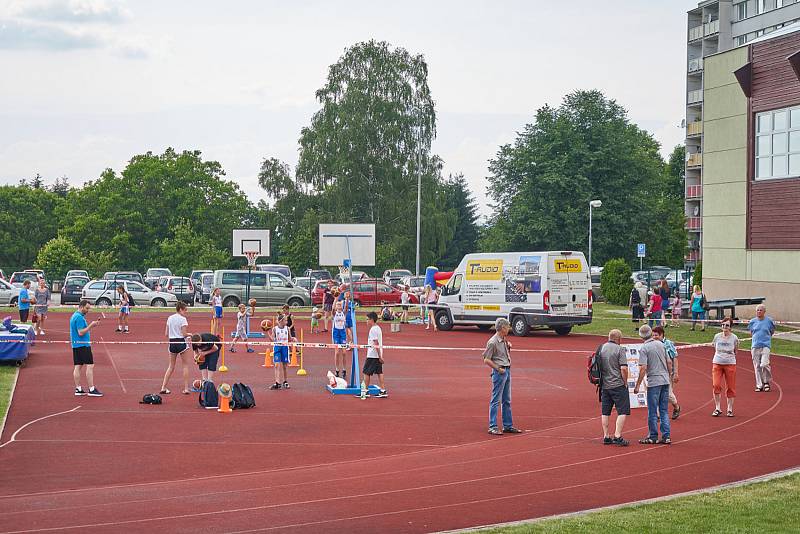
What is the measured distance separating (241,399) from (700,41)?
260 ft

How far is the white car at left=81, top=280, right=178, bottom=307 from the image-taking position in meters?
51.8

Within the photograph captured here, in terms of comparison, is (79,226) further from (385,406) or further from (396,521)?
(396,521)

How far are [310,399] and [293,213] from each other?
5640 centimetres

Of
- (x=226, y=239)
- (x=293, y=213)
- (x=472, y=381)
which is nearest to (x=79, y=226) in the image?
(x=226, y=239)

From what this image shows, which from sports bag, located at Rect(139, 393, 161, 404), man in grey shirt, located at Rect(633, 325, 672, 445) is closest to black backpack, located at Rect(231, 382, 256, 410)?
sports bag, located at Rect(139, 393, 161, 404)

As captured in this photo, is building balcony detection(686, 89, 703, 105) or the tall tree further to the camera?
building balcony detection(686, 89, 703, 105)

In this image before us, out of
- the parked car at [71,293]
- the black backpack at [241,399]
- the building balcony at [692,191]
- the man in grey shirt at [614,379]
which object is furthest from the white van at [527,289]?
the building balcony at [692,191]

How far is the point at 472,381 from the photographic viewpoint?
23.6 m

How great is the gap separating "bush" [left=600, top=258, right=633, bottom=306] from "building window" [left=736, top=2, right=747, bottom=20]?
39897mm

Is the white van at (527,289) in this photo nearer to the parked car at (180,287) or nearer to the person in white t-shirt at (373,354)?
the person in white t-shirt at (373,354)

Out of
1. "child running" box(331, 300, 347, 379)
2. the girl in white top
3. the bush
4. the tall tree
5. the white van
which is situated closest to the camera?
the girl in white top

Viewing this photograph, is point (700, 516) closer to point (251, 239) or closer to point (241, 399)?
point (241, 399)

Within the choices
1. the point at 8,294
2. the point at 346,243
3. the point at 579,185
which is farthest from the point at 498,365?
the point at 579,185

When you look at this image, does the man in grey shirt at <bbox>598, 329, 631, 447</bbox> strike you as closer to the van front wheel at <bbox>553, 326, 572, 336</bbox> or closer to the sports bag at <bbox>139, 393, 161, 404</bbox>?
the sports bag at <bbox>139, 393, 161, 404</bbox>
